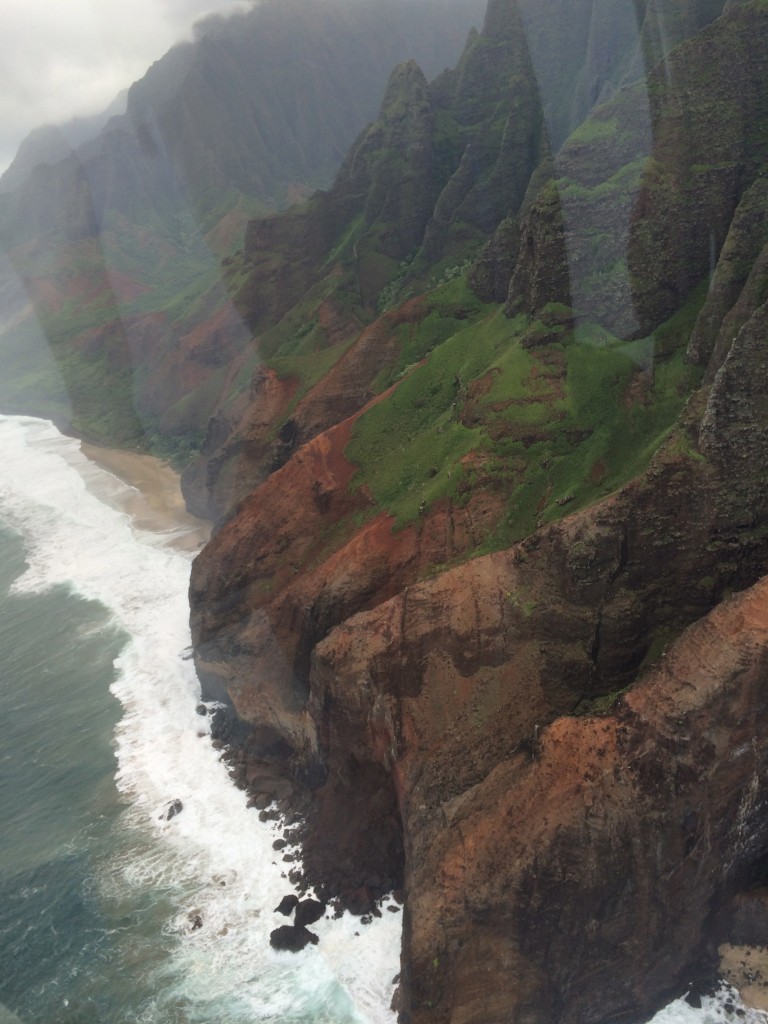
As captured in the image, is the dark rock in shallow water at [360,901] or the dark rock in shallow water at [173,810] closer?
the dark rock in shallow water at [360,901]

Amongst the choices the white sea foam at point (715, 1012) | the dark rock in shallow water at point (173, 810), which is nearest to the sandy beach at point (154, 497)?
the dark rock in shallow water at point (173, 810)

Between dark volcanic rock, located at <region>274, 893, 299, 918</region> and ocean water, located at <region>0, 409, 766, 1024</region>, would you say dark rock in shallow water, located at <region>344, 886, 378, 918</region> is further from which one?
dark volcanic rock, located at <region>274, 893, 299, 918</region>

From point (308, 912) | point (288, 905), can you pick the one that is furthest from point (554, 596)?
point (288, 905)

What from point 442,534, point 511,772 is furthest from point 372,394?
point 511,772

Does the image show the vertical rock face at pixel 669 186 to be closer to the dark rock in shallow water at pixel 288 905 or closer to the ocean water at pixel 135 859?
the dark rock in shallow water at pixel 288 905

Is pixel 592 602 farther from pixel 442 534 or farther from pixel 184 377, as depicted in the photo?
pixel 184 377
